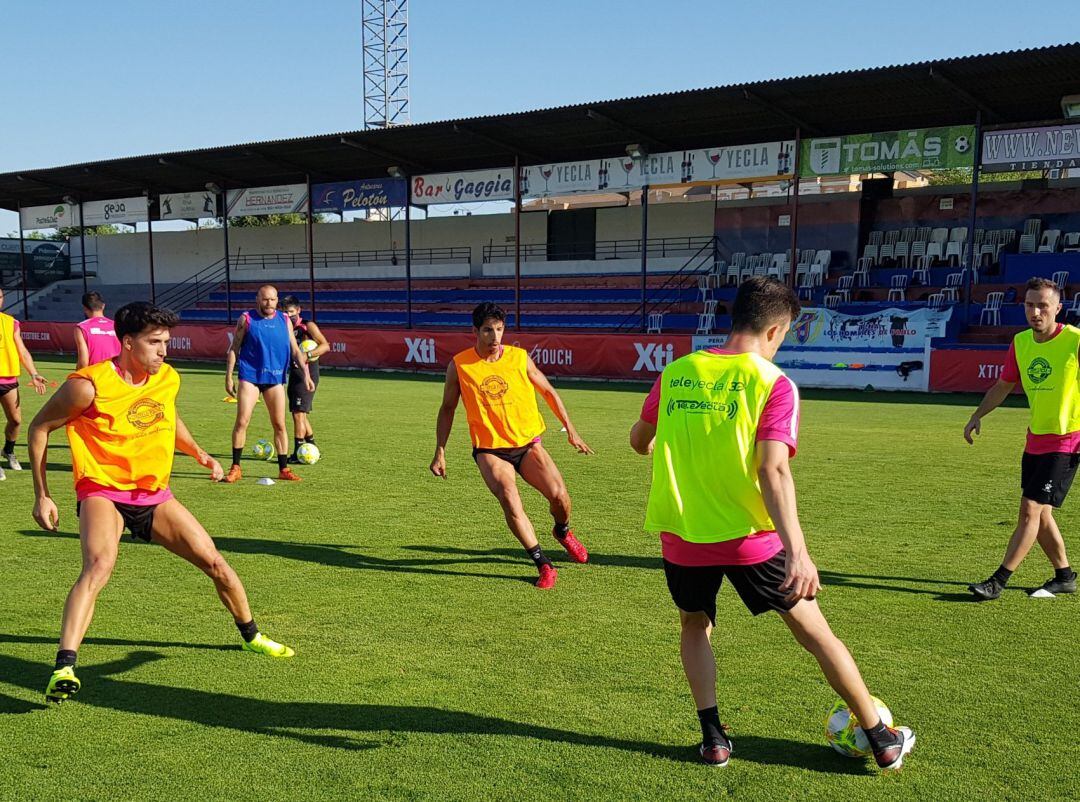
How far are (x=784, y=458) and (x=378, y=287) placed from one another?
125 ft

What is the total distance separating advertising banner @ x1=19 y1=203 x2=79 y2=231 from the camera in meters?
41.3

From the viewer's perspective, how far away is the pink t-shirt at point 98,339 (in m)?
10.8

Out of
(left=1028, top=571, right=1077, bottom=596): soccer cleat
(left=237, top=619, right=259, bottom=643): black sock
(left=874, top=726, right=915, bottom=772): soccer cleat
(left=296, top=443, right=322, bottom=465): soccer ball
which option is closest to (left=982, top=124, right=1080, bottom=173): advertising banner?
(left=296, top=443, right=322, bottom=465): soccer ball

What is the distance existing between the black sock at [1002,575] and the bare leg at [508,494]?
10.0 feet

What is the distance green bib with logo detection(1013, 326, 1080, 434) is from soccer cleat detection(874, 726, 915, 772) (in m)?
2.93

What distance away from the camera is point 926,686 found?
15.2 ft

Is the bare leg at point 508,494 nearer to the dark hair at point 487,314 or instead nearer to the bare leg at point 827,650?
the dark hair at point 487,314

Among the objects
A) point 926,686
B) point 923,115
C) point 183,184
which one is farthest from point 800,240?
point 926,686

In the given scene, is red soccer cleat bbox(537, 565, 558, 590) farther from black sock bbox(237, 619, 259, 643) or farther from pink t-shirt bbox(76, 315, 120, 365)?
pink t-shirt bbox(76, 315, 120, 365)

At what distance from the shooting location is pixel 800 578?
3289 millimetres

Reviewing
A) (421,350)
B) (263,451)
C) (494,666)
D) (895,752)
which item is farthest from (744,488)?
(421,350)

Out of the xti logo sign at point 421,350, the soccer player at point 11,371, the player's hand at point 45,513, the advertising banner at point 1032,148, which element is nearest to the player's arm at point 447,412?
the player's hand at point 45,513

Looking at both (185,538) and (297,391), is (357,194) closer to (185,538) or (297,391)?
(297,391)

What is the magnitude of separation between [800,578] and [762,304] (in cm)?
101
